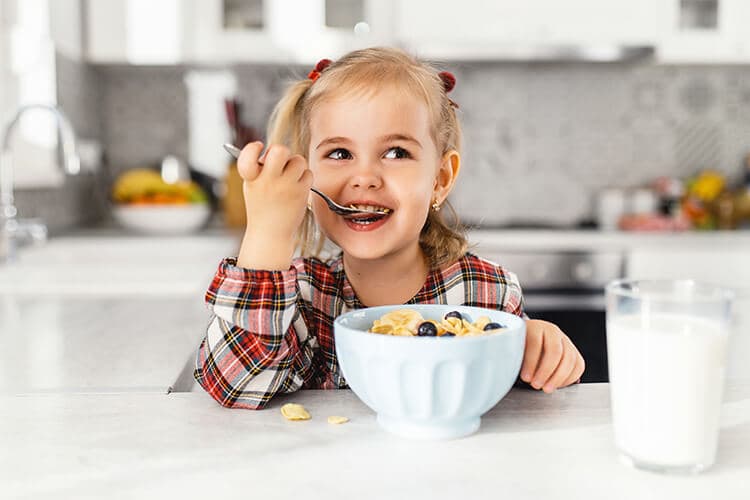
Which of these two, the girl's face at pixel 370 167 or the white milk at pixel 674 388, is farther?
the girl's face at pixel 370 167

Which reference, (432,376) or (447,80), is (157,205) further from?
(432,376)

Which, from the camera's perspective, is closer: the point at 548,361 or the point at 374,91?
the point at 548,361

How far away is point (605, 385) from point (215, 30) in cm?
236

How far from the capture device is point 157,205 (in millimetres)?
2768

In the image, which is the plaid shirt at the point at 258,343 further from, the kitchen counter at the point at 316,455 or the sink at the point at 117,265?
the sink at the point at 117,265

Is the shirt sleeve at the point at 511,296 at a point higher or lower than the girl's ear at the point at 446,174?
lower

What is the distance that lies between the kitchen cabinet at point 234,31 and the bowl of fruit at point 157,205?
0.46 m

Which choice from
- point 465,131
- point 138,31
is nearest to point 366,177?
point 138,31

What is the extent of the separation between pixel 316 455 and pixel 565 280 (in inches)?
86.2

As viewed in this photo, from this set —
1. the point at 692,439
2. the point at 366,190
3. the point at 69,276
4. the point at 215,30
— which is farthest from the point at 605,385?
the point at 215,30

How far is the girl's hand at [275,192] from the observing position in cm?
75

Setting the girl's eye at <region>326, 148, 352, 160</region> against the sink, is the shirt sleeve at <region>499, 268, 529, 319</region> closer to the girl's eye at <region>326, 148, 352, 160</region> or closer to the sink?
the girl's eye at <region>326, 148, 352, 160</region>

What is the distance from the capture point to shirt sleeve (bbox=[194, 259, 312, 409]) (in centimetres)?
78

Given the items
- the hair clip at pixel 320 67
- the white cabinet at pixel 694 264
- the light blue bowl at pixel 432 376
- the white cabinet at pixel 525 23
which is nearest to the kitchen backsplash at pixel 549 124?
the white cabinet at pixel 525 23
